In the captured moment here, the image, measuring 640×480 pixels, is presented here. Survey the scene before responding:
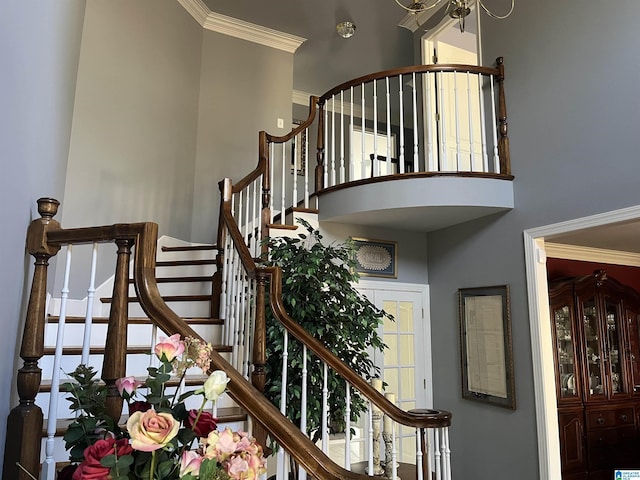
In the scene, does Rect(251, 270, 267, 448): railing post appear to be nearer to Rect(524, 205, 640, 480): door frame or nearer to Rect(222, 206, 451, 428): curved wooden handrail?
Rect(222, 206, 451, 428): curved wooden handrail

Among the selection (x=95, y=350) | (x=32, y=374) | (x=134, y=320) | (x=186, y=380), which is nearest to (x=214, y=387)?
(x=32, y=374)

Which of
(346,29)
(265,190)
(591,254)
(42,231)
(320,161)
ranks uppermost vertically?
(346,29)

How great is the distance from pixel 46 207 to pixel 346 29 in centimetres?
483

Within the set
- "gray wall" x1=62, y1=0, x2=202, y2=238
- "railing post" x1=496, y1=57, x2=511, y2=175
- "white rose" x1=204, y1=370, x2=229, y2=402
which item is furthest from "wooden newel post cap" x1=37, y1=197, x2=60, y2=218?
"railing post" x1=496, y1=57, x2=511, y2=175

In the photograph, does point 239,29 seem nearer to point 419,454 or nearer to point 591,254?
point 591,254

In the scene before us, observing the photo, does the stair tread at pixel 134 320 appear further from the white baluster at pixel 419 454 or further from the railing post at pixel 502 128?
the railing post at pixel 502 128

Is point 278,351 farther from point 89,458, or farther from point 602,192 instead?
point 602,192

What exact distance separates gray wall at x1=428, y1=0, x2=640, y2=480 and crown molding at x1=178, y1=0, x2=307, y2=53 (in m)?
2.55

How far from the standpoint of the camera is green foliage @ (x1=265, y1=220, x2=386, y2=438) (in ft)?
8.77

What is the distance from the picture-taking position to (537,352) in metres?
3.53

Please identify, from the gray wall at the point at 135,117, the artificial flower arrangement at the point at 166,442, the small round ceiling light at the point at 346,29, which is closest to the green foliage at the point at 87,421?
the artificial flower arrangement at the point at 166,442

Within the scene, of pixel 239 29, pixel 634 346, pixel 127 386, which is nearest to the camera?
pixel 127 386

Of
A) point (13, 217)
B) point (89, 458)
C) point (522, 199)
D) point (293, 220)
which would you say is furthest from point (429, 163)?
point (89, 458)

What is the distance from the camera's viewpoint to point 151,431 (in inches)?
32.8
